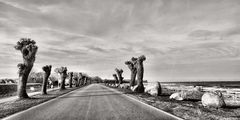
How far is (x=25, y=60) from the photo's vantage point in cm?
2164

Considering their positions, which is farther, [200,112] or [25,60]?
[25,60]

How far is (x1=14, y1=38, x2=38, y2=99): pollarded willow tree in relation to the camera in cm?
2119

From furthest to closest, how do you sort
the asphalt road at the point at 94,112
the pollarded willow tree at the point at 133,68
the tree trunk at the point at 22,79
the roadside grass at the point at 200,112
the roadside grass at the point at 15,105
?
the pollarded willow tree at the point at 133,68 < the tree trunk at the point at 22,79 < the roadside grass at the point at 15,105 < the roadside grass at the point at 200,112 < the asphalt road at the point at 94,112

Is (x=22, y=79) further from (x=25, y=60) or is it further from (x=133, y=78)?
(x=133, y=78)

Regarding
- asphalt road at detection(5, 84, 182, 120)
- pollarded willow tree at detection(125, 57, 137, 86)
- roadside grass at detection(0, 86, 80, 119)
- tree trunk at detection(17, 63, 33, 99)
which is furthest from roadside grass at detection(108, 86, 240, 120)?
pollarded willow tree at detection(125, 57, 137, 86)

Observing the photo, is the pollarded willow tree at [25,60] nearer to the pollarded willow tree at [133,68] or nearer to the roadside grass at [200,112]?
the roadside grass at [200,112]

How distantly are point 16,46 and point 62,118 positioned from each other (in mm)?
15819

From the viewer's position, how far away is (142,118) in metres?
8.84

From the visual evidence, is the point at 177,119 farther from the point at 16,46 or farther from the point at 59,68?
the point at 59,68

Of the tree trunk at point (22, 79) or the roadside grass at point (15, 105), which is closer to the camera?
the roadside grass at point (15, 105)

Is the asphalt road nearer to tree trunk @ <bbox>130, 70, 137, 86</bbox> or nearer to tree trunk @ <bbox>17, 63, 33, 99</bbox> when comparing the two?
tree trunk @ <bbox>17, 63, 33, 99</bbox>

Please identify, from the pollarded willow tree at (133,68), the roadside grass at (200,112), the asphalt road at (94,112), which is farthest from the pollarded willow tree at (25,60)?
the pollarded willow tree at (133,68)

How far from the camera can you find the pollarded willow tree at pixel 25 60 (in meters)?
21.2

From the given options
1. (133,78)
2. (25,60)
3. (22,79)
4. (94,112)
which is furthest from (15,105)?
(133,78)
